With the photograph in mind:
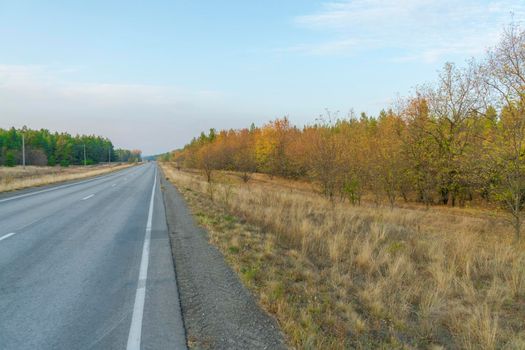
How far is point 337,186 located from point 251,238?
37.2 ft

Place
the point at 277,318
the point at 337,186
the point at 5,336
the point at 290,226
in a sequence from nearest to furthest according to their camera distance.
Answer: the point at 5,336 → the point at 277,318 → the point at 290,226 → the point at 337,186

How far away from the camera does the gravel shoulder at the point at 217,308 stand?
341cm

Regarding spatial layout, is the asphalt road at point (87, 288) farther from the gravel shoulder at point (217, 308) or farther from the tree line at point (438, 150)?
the tree line at point (438, 150)

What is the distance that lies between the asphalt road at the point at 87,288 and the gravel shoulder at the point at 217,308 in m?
0.18

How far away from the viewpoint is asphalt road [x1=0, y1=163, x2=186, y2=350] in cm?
341

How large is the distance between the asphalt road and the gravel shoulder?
0.18m

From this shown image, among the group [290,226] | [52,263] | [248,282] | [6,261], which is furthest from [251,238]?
[6,261]

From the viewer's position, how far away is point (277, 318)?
3951mm

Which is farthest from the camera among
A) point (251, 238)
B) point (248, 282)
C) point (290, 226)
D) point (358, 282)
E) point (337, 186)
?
point (337, 186)

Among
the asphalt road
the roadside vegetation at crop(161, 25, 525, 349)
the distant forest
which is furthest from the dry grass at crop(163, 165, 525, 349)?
the distant forest

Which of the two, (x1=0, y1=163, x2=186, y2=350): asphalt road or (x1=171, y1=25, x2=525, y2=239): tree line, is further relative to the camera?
(x1=171, y1=25, x2=525, y2=239): tree line

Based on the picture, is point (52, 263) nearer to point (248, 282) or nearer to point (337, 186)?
point (248, 282)

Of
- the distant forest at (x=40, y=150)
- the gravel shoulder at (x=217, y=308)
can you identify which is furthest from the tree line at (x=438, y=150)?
the distant forest at (x=40, y=150)

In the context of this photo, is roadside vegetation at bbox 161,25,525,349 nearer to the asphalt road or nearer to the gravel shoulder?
the gravel shoulder
